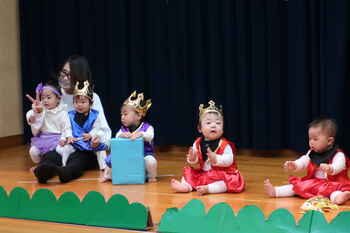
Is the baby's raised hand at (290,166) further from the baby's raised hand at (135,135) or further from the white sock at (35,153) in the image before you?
the white sock at (35,153)

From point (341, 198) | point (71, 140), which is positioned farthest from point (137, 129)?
point (341, 198)

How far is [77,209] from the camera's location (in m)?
3.13

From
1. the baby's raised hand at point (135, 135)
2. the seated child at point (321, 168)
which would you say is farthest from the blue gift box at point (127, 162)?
the seated child at point (321, 168)

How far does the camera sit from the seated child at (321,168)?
133 inches

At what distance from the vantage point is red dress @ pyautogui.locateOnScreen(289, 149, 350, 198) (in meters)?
3.39

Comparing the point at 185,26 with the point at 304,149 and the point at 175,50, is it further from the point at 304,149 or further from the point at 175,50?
the point at 304,149

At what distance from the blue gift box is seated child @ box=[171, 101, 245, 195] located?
1.05ft

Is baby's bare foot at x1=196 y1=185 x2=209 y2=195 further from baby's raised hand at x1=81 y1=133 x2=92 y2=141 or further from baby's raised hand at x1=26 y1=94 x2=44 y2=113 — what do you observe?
baby's raised hand at x1=26 y1=94 x2=44 y2=113

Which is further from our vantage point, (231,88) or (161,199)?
(231,88)

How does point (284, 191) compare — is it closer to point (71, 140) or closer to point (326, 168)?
point (326, 168)

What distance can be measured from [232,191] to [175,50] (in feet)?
5.72

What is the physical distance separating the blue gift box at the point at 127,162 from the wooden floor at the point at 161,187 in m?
0.07

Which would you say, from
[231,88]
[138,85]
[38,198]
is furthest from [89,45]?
[38,198]

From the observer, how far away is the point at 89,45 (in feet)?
17.8
